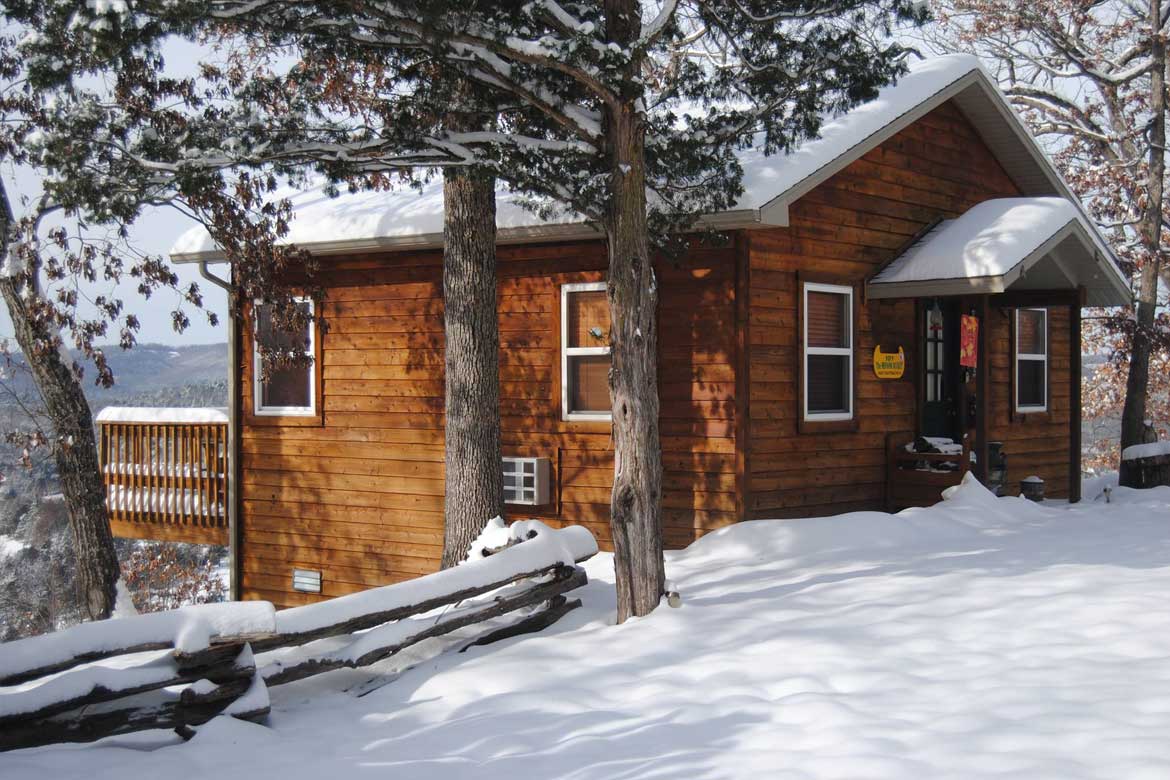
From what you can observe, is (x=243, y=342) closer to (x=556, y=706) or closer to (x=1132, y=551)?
(x=556, y=706)

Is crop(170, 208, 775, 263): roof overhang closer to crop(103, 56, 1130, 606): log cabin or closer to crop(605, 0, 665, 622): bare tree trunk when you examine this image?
crop(103, 56, 1130, 606): log cabin

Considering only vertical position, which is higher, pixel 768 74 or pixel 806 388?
pixel 768 74

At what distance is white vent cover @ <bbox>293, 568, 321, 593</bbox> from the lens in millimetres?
12750

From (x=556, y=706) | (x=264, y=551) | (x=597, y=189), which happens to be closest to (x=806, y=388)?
(x=597, y=189)

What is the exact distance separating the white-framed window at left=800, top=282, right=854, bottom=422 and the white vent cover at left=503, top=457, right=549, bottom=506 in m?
2.62

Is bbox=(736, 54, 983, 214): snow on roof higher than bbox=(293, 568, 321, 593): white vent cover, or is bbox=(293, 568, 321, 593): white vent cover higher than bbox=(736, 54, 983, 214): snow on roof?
bbox=(736, 54, 983, 214): snow on roof

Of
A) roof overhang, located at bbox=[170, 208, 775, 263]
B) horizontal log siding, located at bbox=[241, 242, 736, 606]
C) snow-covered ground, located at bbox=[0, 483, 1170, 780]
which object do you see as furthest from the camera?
horizontal log siding, located at bbox=[241, 242, 736, 606]

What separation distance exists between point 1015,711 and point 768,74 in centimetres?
514

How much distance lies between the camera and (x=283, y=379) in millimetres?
13234

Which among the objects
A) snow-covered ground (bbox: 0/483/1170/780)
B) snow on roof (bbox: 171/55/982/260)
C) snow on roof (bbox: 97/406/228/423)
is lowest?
snow-covered ground (bbox: 0/483/1170/780)

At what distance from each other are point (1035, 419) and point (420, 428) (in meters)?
7.83

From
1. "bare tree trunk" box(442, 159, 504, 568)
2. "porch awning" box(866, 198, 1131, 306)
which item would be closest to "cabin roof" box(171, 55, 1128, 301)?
"porch awning" box(866, 198, 1131, 306)

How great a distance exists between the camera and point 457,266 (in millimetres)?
9570

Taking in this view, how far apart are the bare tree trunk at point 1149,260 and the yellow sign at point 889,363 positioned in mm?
5869
